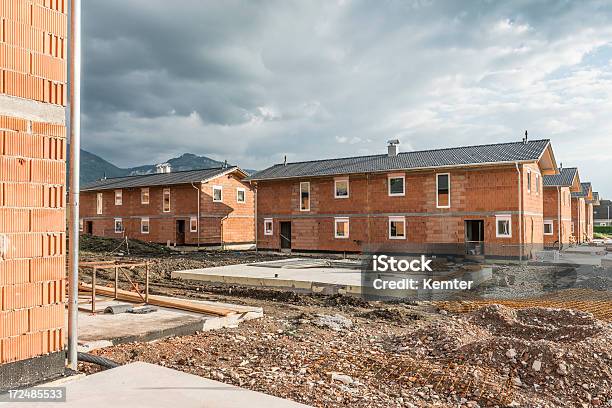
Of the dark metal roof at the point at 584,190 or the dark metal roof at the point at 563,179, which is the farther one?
the dark metal roof at the point at 584,190

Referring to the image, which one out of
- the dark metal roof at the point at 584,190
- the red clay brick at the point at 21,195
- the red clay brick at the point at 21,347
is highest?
the dark metal roof at the point at 584,190

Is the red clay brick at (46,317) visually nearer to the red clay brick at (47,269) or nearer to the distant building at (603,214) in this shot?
the red clay brick at (47,269)

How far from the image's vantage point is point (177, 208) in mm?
39219

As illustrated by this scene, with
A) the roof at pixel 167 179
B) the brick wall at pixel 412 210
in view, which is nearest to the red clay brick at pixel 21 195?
the brick wall at pixel 412 210

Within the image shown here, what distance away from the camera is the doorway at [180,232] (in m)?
39.1

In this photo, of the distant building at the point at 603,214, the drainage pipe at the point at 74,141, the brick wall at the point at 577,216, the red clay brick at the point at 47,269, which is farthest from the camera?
the distant building at the point at 603,214

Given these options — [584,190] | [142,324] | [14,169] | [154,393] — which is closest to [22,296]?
[14,169]

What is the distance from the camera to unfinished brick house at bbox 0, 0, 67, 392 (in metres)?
4.95

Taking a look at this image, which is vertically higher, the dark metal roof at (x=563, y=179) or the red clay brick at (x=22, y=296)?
the dark metal roof at (x=563, y=179)

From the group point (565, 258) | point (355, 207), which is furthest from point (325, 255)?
point (565, 258)

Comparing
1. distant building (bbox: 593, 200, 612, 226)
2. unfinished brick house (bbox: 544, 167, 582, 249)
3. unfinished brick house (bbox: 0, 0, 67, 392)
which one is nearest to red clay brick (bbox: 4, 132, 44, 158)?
unfinished brick house (bbox: 0, 0, 67, 392)

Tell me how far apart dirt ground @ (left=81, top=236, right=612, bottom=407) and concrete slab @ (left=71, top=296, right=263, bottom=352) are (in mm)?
245

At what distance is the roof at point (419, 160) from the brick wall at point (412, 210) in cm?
63

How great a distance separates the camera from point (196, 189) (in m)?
37.9
